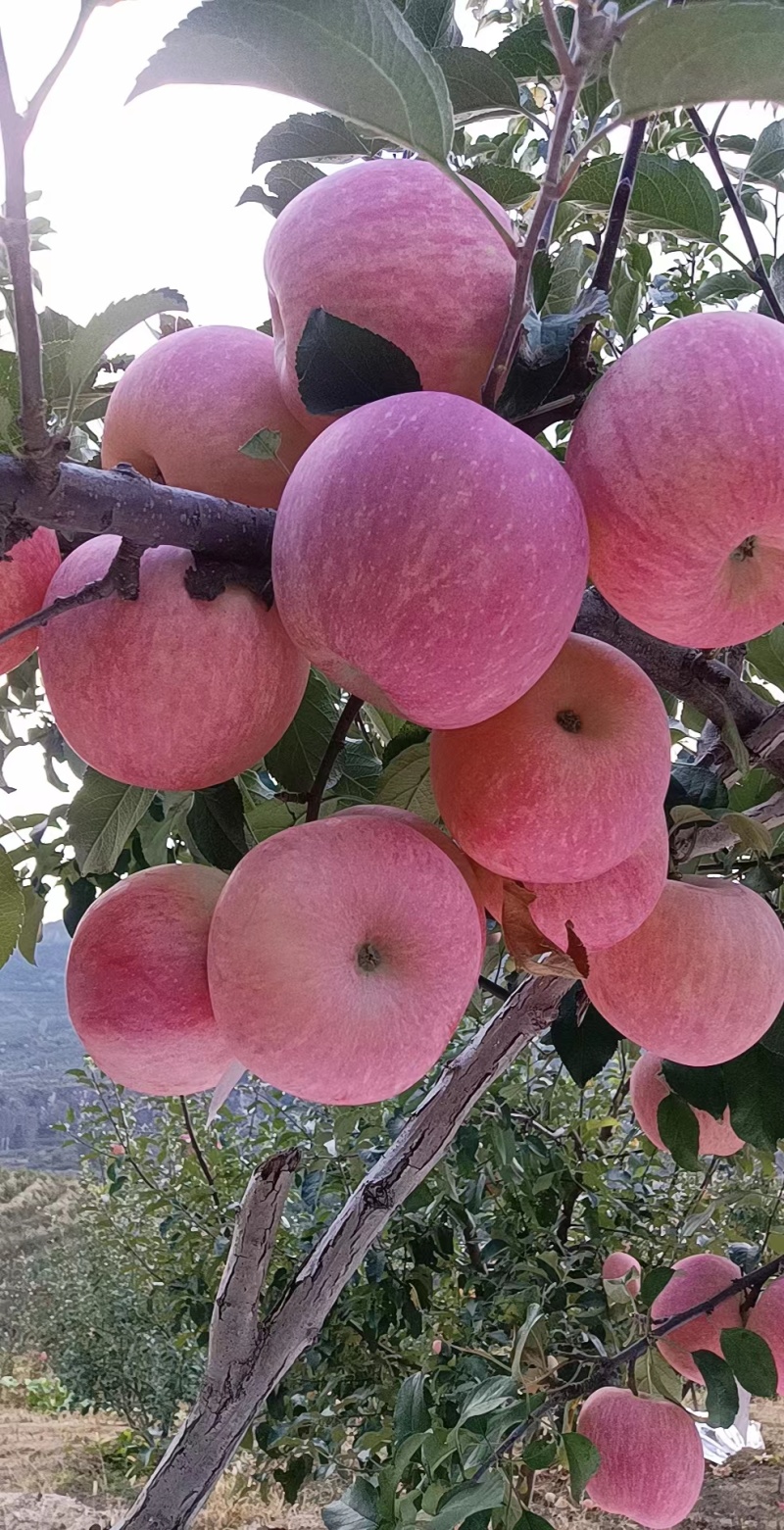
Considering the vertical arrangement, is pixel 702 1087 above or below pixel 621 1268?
above

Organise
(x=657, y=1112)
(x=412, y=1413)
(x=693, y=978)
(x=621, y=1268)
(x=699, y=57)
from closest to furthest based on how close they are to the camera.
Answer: (x=699, y=57)
(x=693, y=978)
(x=657, y=1112)
(x=412, y=1413)
(x=621, y=1268)

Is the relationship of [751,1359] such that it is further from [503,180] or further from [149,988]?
[503,180]

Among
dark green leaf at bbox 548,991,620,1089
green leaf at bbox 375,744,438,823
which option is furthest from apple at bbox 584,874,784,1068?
dark green leaf at bbox 548,991,620,1089

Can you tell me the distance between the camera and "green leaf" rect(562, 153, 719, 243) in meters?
0.52

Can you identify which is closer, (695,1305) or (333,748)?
(333,748)

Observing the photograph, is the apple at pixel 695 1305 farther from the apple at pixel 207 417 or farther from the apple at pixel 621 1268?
the apple at pixel 207 417

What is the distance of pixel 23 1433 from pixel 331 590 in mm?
3922

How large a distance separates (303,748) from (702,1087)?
0.45 m

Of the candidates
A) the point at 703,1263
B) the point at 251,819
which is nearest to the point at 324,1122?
the point at 703,1263

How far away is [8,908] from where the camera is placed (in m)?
0.50

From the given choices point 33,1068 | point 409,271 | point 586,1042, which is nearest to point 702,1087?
point 586,1042

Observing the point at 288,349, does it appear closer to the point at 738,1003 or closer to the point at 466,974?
the point at 466,974

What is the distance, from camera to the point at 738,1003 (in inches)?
21.1

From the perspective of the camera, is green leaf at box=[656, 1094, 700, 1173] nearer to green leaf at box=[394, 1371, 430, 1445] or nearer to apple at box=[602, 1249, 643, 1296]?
green leaf at box=[394, 1371, 430, 1445]
